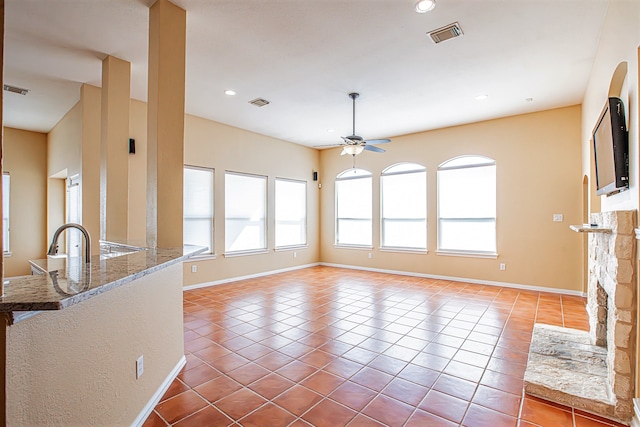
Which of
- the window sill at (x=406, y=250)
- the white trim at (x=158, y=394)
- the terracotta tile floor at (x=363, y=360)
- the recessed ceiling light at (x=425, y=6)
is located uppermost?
the recessed ceiling light at (x=425, y=6)

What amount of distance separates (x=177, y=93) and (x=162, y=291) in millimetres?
1713

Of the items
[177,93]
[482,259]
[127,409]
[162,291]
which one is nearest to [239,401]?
[127,409]

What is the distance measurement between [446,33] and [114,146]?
3.75 meters

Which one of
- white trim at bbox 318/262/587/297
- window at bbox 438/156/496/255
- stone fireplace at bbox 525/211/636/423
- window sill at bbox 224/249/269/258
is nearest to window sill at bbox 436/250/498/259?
window at bbox 438/156/496/255

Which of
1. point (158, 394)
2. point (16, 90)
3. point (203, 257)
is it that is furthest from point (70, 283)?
point (16, 90)

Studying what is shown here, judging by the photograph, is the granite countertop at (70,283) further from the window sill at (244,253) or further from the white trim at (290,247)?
the white trim at (290,247)

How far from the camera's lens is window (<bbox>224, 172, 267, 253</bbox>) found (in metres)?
6.41

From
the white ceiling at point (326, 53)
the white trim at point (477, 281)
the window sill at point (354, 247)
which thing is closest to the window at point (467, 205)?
the white trim at point (477, 281)

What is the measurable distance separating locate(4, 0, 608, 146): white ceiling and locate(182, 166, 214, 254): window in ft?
3.63

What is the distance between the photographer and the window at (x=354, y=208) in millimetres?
7777

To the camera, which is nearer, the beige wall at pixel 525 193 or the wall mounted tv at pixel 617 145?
the wall mounted tv at pixel 617 145

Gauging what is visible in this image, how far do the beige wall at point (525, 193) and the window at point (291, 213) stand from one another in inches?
108

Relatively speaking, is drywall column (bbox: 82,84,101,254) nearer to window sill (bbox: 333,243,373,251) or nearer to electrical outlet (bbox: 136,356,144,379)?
electrical outlet (bbox: 136,356,144,379)

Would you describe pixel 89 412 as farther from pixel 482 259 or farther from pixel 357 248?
pixel 357 248
